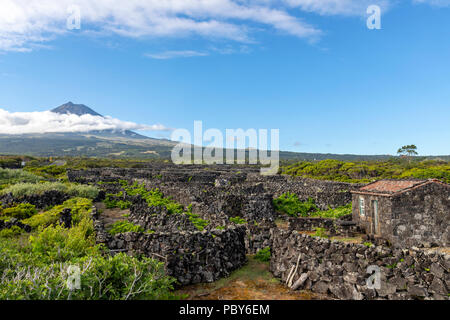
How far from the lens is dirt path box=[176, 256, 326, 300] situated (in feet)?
27.4

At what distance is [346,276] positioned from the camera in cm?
805

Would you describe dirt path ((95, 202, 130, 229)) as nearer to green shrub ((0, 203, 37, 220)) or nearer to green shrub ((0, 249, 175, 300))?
green shrub ((0, 203, 37, 220))

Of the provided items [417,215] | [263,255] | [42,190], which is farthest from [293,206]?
[42,190]

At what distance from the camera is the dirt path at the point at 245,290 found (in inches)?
329

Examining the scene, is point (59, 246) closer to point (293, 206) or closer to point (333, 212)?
point (333, 212)

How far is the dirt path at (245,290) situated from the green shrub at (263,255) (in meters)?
1.36

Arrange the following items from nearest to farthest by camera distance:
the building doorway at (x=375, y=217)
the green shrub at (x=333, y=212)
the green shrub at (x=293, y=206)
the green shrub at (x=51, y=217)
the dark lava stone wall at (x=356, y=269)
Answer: the dark lava stone wall at (x=356, y=269) → the building doorway at (x=375, y=217) → the green shrub at (x=51, y=217) → the green shrub at (x=333, y=212) → the green shrub at (x=293, y=206)

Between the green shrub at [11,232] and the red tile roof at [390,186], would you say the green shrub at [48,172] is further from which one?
the red tile roof at [390,186]

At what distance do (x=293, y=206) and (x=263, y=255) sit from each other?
12569mm

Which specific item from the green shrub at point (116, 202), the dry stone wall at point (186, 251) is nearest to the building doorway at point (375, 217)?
the dry stone wall at point (186, 251)

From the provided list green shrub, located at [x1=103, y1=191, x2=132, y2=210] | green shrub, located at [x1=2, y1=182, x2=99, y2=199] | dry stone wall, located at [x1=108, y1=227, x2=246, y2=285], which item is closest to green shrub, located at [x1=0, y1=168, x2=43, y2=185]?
green shrub, located at [x1=2, y1=182, x2=99, y2=199]

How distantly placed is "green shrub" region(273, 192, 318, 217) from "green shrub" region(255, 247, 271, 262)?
35.8ft
